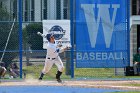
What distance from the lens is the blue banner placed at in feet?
83.1

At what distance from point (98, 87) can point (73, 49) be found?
20.7 feet

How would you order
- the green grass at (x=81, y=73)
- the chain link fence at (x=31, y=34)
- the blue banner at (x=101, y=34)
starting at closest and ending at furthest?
the chain link fence at (x=31, y=34) → the green grass at (x=81, y=73) → the blue banner at (x=101, y=34)

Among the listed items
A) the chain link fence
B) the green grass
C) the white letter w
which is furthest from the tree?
the white letter w

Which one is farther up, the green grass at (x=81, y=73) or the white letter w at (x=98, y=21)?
the white letter w at (x=98, y=21)

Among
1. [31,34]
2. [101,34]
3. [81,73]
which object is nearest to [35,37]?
[31,34]

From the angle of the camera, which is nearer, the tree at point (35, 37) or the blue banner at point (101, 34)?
the tree at point (35, 37)

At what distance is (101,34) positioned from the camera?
25.5 m

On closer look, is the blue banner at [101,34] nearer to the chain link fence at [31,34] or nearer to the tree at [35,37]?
the chain link fence at [31,34]

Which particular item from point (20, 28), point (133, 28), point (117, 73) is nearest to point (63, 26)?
point (20, 28)

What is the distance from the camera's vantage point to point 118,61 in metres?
25.6

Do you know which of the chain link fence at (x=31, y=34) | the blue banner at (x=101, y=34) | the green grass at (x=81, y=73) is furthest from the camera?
the blue banner at (x=101, y=34)

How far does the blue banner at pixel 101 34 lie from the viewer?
83.1ft

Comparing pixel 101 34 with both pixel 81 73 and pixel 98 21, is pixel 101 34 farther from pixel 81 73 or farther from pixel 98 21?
pixel 81 73

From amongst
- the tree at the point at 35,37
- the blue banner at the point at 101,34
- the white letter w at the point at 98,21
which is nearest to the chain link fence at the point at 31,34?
the tree at the point at 35,37
